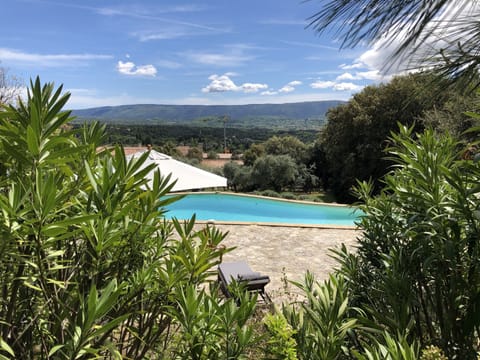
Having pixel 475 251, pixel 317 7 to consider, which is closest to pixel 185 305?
Result: pixel 475 251

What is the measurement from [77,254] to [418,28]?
185cm

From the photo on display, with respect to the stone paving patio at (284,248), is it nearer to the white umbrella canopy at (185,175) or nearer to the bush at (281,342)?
the white umbrella canopy at (185,175)

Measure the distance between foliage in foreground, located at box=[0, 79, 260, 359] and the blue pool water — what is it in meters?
9.61

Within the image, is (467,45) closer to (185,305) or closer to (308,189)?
(185,305)

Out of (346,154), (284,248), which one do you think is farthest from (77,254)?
(346,154)

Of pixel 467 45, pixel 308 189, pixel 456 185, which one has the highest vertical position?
pixel 467 45

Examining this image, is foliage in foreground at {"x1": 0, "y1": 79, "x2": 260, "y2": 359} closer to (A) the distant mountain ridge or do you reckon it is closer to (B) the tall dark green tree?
(B) the tall dark green tree

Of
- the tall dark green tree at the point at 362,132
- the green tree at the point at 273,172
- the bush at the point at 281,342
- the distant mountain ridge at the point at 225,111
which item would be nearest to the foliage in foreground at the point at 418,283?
the bush at the point at 281,342

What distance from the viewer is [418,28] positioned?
153cm

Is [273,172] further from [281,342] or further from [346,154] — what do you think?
[281,342]

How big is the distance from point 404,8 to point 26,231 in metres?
1.81

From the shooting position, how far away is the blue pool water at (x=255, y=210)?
1174 cm

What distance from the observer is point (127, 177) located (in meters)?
1.13

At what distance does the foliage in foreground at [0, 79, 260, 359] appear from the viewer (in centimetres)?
82
